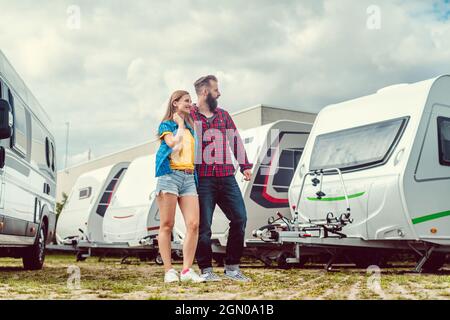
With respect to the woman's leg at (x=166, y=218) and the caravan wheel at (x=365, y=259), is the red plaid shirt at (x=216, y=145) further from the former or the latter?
the caravan wheel at (x=365, y=259)

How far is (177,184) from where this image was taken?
568cm

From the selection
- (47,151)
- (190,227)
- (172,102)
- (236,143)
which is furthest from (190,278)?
(47,151)

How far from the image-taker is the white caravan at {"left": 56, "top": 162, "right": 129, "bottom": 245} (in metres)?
14.6

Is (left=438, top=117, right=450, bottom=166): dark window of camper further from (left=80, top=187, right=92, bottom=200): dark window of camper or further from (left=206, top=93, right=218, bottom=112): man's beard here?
(left=80, top=187, right=92, bottom=200): dark window of camper

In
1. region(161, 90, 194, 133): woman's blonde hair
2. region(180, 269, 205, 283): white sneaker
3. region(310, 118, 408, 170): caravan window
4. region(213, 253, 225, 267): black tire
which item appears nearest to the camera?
region(180, 269, 205, 283): white sneaker

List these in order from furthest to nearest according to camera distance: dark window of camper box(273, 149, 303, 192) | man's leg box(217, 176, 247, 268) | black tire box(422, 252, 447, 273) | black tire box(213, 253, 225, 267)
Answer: black tire box(213, 253, 225, 267) → dark window of camper box(273, 149, 303, 192) → black tire box(422, 252, 447, 273) → man's leg box(217, 176, 247, 268)

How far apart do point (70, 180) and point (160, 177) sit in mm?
29341

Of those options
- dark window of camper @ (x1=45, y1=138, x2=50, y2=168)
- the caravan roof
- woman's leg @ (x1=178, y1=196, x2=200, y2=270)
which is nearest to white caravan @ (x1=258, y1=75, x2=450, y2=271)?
woman's leg @ (x1=178, y1=196, x2=200, y2=270)

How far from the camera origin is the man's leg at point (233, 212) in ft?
20.5

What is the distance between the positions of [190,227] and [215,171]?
69 cm

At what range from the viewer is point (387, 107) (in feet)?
28.3

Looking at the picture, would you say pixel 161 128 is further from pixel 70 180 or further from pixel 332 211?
pixel 70 180

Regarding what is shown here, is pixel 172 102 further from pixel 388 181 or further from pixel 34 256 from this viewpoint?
pixel 34 256

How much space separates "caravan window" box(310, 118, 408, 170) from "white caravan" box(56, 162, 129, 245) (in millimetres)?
6470
